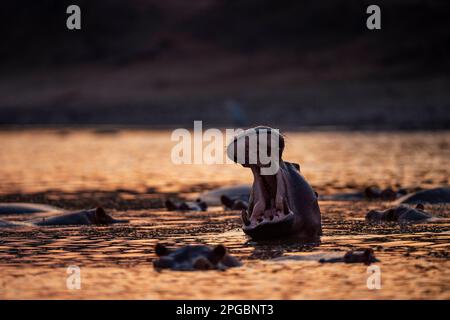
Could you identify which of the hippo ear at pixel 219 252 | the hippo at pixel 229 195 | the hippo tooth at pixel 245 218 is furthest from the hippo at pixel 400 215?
the hippo ear at pixel 219 252

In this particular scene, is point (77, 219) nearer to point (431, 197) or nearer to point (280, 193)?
point (280, 193)

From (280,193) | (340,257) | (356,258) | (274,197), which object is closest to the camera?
(356,258)

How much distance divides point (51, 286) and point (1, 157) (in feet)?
98.6

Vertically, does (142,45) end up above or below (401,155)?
above

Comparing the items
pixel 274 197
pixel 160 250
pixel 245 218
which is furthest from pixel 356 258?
pixel 160 250

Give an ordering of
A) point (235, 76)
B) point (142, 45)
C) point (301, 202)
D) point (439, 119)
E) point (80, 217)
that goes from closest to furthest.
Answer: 1. point (301, 202)
2. point (80, 217)
3. point (439, 119)
4. point (235, 76)
5. point (142, 45)

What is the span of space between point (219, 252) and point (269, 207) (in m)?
1.81

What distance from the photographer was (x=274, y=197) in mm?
12820

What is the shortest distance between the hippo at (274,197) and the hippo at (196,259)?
1.39 meters

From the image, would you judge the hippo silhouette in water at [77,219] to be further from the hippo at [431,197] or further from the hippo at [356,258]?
the hippo at [431,197]

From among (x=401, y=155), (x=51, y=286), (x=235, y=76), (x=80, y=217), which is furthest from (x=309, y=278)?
(x=235, y=76)

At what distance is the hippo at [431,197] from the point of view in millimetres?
18516

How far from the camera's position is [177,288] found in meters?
10.2
